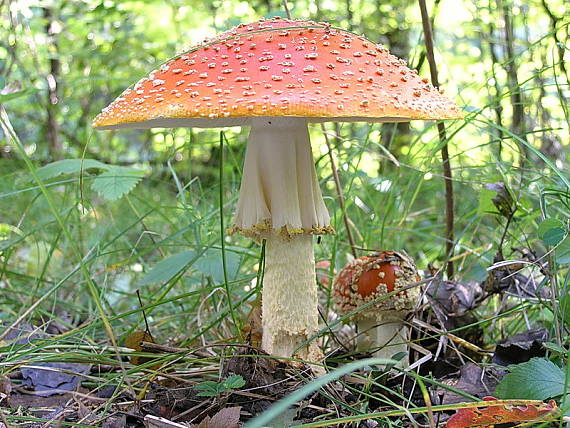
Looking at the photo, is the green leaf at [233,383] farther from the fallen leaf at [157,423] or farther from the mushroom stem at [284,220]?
the mushroom stem at [284,220]

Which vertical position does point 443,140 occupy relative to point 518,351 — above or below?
above

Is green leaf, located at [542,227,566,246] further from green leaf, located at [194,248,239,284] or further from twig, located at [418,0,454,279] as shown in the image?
green leaf, located at [194,248,239,284]

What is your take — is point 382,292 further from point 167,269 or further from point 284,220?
point 167,269

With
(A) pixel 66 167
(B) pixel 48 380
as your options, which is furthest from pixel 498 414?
(A) pixel 66 167

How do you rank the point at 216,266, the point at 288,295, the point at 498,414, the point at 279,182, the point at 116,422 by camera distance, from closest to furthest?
the point at 498,414 → the point at 116,422 → the point at 279,182 → the point at 288,295 → the point at 216,266

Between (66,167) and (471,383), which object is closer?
(471,383)

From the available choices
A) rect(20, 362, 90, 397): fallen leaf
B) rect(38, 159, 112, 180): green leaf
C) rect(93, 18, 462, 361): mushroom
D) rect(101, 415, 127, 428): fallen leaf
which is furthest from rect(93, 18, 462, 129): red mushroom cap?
rect(20, 362, 90, 397): fallen leaf

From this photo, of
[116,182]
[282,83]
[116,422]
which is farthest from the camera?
[116,182]
